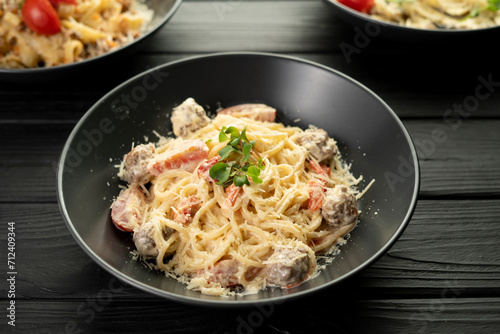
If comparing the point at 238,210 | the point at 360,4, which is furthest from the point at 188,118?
the point at 360,4

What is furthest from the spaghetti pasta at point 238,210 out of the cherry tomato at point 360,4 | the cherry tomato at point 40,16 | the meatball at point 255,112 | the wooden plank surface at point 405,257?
the cherry tomato at point 360,4

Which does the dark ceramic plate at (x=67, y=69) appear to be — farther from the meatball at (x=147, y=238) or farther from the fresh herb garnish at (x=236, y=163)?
Answer: the meatball at (x=147, y=238)

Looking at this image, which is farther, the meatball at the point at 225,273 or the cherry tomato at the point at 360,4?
the cherry tomato at the point at 360,4

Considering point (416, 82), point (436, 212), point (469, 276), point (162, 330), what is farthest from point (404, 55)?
point (162, 330)

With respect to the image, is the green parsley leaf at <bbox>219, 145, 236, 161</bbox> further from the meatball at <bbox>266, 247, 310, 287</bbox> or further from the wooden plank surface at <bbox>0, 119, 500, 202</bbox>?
the wooden plank surface at <bbox>0, 119, 500, 202</bbox>

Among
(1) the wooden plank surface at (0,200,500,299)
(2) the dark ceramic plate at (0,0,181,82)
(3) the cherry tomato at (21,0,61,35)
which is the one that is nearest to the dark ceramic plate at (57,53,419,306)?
(1) the wooden plank surface at (0,200,500,299)

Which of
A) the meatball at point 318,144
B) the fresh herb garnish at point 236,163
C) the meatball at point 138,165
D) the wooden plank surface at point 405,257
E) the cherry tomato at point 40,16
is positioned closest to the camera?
the fresh herb garnish at point 236,163
